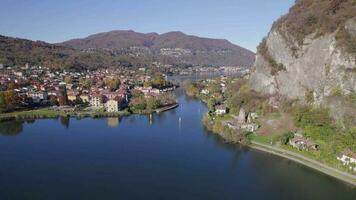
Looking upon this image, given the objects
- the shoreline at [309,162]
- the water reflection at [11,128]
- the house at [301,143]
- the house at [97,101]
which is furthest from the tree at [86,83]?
the house at [301,143]

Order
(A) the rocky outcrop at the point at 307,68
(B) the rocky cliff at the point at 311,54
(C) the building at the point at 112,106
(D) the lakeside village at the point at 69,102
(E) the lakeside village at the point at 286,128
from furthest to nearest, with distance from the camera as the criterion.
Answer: (C) the building at the point at 112,106 → (D) the lakeside village at the point at 69,102 → (B) the rocky cliff at the point at 311,54 → (A) the rocky outcrop at the point at 307,68 → (E) the lakeside village at the point at 286,128

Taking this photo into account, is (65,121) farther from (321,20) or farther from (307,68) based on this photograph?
(321,20)

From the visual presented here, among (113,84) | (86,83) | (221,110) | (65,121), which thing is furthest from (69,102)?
(221,110)

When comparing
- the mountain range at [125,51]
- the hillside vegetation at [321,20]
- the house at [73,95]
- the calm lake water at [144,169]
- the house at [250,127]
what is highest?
the hillside vegetation at [321,20]

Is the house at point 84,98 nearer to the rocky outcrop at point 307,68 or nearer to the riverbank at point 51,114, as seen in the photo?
the riverbank at point 51,114

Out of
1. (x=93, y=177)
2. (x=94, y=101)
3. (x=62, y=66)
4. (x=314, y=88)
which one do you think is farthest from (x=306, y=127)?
(x=62, y=66)

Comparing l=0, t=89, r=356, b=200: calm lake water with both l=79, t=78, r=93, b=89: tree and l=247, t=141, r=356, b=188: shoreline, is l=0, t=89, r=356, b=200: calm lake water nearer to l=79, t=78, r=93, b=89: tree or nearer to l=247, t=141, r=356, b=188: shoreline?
l=247, t=141, r=356, b=188: shoreline

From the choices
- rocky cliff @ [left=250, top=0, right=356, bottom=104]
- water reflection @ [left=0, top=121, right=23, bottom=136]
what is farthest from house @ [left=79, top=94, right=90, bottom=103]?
rocky cliff @ [left=250, top=0, right=356, bottom=104]
